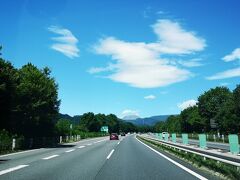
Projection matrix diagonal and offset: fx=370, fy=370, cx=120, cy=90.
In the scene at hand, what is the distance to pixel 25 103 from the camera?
36.9m

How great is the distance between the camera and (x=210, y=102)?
10988 centimetres

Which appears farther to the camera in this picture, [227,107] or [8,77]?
[227,107]

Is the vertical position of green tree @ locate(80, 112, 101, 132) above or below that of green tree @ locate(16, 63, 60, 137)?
above

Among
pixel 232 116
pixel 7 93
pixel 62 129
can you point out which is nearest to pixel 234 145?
pixel 7 93

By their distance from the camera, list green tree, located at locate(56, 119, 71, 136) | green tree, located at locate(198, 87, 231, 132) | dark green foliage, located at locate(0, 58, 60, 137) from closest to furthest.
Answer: dark green foliage, located at locate(0, 58, 60, 137) → green tree, located at locate(56, 119, 71, 136) → green tree, located at locate(198, 87, 231, 132)

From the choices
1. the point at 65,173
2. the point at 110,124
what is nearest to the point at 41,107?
the point at 65,173

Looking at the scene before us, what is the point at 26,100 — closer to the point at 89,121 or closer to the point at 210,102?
the point at 210,102

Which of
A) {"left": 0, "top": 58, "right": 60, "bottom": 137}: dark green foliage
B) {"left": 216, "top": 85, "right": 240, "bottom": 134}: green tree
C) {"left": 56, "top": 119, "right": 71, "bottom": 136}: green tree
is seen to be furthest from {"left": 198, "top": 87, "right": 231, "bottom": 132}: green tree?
{"left": 0, "top": 58, "right": 60, "bottom": 137}: dark green foliage

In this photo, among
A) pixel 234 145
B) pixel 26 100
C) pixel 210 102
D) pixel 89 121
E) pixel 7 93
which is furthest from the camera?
pixel 89 121

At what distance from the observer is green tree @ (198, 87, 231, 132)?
10869cm

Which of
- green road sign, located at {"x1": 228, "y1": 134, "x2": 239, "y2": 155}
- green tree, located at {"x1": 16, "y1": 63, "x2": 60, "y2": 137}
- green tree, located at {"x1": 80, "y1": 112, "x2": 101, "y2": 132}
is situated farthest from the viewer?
green tree, located at {"x1": 80, "y1": 112, "x2": 101, "y2": 132}

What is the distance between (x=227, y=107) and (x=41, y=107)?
50911 millimetres

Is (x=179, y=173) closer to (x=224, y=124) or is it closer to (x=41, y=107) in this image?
(x=41, y=107)

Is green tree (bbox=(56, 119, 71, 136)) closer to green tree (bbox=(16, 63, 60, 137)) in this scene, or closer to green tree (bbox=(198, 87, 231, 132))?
green tree (bbox=(16, 63, 60, 137))
